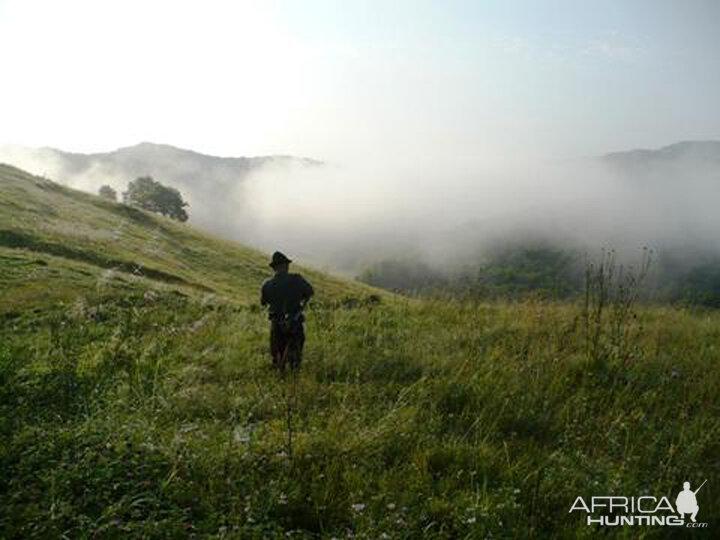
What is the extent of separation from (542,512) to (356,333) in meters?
6.46

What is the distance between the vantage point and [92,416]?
16.3 feet

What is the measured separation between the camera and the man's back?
8.95m

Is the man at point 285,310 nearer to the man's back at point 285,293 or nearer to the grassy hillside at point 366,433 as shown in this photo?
the man's back at point 285,293

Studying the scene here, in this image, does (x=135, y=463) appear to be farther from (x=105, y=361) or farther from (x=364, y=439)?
(x=105, y=361)

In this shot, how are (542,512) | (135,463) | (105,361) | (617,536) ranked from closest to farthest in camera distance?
(617,536), (542,512), (135,463), (105,361)

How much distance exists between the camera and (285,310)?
881 cm

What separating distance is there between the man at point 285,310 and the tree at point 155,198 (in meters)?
98.1

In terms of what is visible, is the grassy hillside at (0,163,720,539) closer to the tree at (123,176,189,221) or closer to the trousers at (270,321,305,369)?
the trousers at (270,321,305,369)

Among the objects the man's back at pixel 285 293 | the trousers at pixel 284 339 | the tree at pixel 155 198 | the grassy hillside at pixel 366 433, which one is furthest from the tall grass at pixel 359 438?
the tree at pixel 155 198

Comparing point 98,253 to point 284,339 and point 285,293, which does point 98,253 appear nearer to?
point 285,293

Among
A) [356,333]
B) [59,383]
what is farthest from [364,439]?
[356,333]

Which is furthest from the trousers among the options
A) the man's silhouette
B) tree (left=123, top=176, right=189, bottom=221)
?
tree (left=123, top=176, right=189, bottom=221)

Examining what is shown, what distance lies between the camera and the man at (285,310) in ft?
26.9

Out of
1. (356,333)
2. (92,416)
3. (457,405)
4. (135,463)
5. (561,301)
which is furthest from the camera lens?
(561,301)
